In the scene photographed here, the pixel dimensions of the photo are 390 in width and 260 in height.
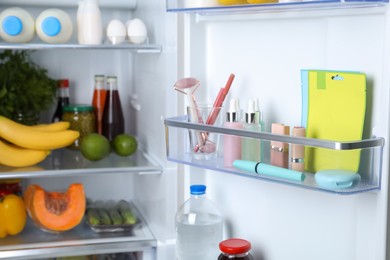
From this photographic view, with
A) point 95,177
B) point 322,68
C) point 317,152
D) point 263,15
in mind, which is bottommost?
point 95,177

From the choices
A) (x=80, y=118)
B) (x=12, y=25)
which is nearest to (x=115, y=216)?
(x=80, y=118)

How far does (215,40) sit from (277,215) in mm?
466

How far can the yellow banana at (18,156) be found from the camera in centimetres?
183

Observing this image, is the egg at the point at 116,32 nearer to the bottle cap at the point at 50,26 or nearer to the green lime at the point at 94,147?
the bottle cap at the point at 50,26

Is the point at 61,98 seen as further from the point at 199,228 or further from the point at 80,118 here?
the point at 199,228

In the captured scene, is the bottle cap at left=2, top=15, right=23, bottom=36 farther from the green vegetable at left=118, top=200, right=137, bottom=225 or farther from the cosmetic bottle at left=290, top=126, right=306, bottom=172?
the cosmetic bottle at left=290, top=126, right=306, bottom=172

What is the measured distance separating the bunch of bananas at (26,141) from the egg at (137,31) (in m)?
0.35

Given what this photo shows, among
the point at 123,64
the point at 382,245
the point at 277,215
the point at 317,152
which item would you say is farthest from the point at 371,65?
the point at 123,64

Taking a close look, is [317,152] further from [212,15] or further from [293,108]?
[212,15]

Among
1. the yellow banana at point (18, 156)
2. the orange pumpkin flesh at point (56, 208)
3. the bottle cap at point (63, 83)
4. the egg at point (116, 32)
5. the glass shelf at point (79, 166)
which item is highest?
the egg at point (116, 32)

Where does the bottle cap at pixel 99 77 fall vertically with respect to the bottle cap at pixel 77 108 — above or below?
above

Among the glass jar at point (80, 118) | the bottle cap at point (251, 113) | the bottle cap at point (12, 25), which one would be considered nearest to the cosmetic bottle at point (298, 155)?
the bottle cap at point (251, 113)

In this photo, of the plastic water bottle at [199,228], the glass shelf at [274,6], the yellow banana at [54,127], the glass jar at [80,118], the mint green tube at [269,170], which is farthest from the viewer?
the glass jar at [80,118]

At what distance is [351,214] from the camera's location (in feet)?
3.76
